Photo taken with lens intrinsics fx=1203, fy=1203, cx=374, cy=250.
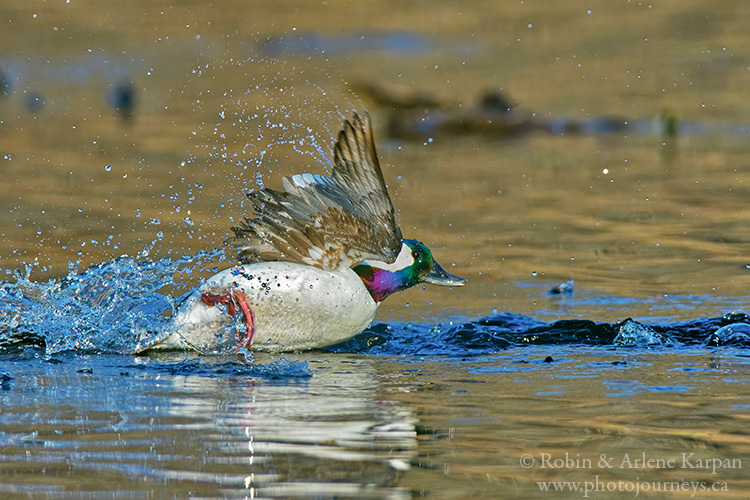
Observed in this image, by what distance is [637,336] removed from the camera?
6363 mm

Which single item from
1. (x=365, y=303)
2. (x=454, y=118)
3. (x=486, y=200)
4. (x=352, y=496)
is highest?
(x=454, y=118)

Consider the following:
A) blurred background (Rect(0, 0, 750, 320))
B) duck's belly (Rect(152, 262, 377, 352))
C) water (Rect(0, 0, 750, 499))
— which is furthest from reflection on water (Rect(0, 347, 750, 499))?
blurred background (Rect(0, 0, 750, 320))

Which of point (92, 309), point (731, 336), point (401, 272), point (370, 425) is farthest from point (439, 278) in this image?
point (370, 425)

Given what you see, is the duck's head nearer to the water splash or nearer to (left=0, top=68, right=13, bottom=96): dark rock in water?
the water splash

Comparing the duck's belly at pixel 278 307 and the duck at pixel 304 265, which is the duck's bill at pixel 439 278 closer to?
the duck at pixel 304 265

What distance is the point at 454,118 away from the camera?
15.5m

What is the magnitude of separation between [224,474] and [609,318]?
3.55 meters

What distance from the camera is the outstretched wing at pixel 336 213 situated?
19.6 feet

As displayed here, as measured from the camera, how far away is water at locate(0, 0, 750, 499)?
14.3ft

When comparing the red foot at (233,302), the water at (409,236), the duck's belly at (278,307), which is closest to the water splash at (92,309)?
the water at (409,236)

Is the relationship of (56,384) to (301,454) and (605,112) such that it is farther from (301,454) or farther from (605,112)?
(605,112)

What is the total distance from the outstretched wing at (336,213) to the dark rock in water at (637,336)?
129 cm

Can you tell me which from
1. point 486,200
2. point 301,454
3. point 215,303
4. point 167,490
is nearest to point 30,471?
point 167,490

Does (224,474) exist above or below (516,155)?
below
